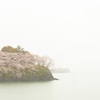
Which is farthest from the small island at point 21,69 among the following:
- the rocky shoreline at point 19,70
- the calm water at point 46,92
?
the calm water at point 46,92

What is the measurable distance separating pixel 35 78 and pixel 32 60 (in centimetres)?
622

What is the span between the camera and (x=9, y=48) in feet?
144

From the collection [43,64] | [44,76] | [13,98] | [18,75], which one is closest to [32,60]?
[43,64]

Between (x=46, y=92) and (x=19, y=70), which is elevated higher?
(x=19, y=70)

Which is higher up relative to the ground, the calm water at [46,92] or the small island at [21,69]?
the small island at [21,69]

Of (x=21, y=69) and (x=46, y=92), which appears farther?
(x=21, y=69)

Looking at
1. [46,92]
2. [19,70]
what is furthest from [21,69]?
[46,92]

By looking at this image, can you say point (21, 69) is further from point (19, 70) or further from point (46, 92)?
point (46, 92)

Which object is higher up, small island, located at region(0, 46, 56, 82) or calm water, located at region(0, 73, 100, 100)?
small island, located at region(0, 46, 56, 82)

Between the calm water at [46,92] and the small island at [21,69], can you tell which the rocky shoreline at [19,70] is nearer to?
the small island at [21,69]

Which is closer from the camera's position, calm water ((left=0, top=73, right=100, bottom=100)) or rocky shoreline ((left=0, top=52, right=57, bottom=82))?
calm water ((left=0, top=73, right=100, bottom=100))

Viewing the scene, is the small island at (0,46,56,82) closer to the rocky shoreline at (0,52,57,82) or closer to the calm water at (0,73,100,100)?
the rocky shoreline at (0,52,57,82)

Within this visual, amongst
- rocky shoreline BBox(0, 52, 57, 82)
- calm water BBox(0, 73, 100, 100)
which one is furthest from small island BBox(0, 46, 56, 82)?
calm water BBox(0, 73, 100, 100)

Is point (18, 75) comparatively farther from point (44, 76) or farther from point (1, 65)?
point (44, 76)
